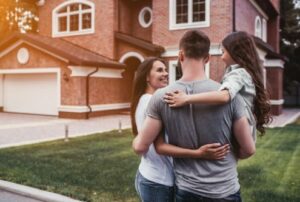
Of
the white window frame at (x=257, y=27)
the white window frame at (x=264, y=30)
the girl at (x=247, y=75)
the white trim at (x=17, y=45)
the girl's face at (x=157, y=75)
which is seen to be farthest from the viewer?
the white window frame at (x=264, y=30)

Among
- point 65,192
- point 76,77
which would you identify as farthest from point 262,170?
point 76,77

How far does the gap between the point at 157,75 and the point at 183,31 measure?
16363mm

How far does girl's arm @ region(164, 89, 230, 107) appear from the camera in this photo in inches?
84.6

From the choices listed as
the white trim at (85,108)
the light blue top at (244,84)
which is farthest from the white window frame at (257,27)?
the light blue top at (244,84)

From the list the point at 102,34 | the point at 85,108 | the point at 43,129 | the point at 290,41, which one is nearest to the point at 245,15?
the point at 102,34

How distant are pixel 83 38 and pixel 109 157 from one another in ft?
46.9

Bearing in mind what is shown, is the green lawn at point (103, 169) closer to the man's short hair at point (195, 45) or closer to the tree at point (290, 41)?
the man's short hair at point (195, 45)

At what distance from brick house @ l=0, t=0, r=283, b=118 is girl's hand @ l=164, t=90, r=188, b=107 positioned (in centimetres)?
1556

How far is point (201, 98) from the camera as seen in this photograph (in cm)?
215

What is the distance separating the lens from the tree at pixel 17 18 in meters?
39.3

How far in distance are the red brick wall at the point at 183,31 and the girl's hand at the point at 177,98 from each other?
16.1m

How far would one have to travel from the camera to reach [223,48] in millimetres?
2488

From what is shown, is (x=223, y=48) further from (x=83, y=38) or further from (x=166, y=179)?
(x=83, y=38)

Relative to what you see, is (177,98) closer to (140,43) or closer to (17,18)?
(140,43)
